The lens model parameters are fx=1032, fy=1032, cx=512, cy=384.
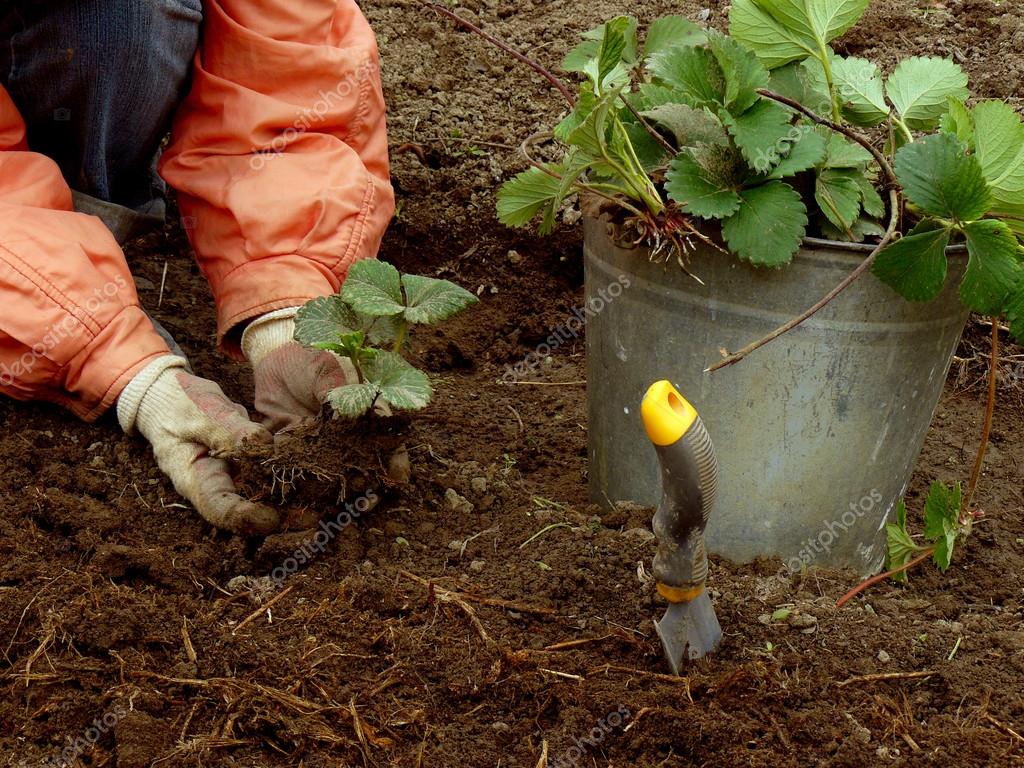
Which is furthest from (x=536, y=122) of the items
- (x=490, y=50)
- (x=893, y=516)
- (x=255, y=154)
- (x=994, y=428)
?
(x=893, y=516)

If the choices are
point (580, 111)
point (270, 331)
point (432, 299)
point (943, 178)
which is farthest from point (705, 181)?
point (270, 331)

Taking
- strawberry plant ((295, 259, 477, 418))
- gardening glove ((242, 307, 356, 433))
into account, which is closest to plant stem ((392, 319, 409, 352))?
strawberry plant ((295, 259, 477, 418))

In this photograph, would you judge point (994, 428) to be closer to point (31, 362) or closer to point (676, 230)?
point (676, 230)

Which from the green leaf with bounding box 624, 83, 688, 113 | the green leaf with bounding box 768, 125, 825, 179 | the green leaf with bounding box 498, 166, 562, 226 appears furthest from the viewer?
the green leaf with bounding box 498, 166, 562, 226

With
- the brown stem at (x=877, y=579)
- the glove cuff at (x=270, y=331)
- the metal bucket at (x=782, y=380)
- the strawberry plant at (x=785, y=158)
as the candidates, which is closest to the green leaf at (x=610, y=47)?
the strawberry plant at (x=785, y=158)

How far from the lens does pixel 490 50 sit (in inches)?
123

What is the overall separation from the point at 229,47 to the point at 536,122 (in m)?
1.13

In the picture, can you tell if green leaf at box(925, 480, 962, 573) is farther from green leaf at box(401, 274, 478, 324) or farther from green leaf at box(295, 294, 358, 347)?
green leaf at box(295, 294, 358, 347)

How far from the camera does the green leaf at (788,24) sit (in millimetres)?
1474

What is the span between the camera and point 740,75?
1373 mm

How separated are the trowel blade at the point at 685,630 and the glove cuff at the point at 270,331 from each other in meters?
0.85

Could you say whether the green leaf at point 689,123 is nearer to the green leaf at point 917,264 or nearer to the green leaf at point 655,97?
the green leaf at point 655,97

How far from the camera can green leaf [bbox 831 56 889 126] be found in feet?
5.16

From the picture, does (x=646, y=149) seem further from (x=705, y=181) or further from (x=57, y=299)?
(x=57, y=299)
